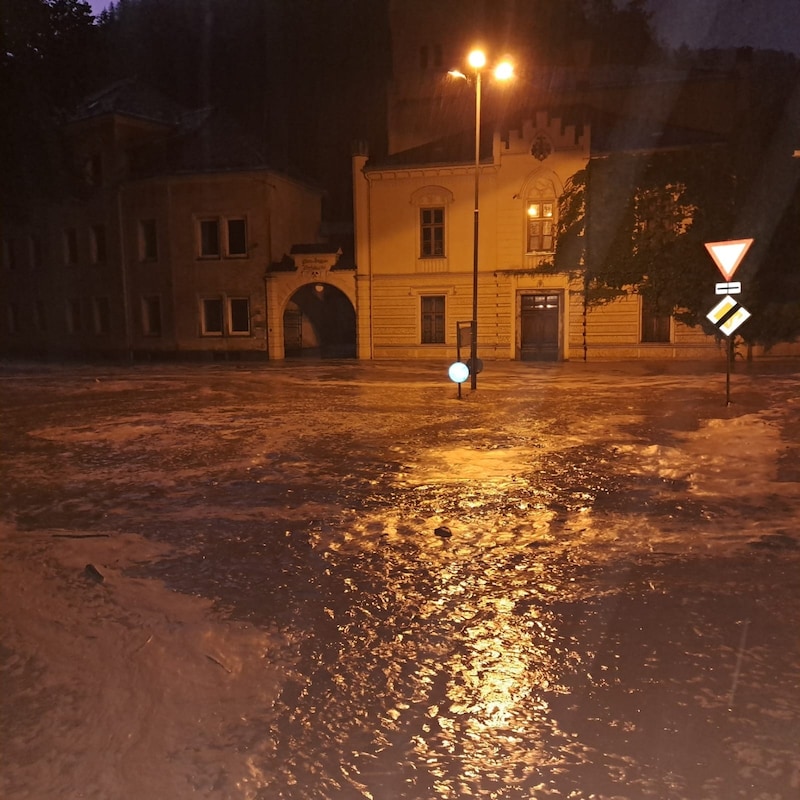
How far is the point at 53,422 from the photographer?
13781 mm

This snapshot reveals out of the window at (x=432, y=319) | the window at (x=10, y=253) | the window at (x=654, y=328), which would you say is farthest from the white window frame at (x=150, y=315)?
the window at (x=654, y=328)

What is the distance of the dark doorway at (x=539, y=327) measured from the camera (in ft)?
95.1

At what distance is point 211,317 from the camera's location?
32.1 m

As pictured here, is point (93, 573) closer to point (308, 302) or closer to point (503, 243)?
point (503, 243)

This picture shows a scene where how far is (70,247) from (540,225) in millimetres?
22391

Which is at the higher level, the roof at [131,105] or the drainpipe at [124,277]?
the roof at [131,105]

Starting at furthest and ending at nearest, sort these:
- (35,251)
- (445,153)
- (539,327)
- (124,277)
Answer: (35,251) → (124,277) → (445,153) → (539,327)

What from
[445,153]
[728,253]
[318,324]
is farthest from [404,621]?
[318,324]

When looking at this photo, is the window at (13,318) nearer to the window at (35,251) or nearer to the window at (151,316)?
the window at (35,251)

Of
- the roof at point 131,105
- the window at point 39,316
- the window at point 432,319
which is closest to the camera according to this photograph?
the window at point 432,319

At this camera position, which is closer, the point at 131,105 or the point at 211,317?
the point at 211,317

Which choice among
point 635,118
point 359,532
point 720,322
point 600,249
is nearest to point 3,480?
point 359,532

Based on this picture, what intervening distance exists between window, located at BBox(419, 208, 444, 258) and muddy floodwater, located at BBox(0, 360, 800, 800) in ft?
64.2

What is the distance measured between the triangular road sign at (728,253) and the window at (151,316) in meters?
25.8
